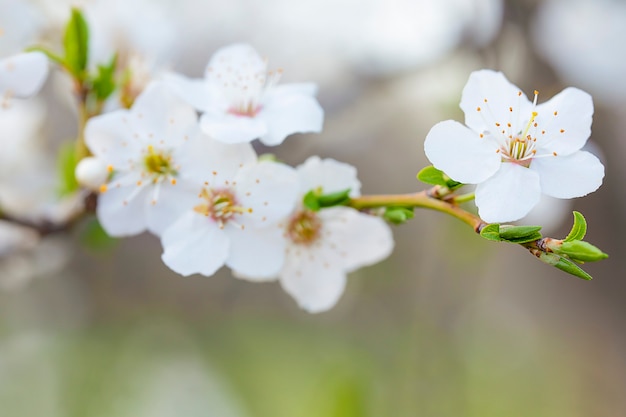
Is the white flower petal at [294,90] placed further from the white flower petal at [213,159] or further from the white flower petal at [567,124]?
the white flower petal at [567,124]

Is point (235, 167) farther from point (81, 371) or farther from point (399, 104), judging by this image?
point (81, 371)

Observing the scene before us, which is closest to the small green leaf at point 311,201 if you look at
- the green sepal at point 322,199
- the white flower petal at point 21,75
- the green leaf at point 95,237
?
the green sepal at point 322,199

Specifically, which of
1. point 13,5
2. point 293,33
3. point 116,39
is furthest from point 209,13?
point 13,5

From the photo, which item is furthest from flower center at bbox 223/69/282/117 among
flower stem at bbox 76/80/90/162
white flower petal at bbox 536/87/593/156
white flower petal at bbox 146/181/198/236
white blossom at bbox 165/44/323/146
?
white flower petal at bbox 536/87/593/156

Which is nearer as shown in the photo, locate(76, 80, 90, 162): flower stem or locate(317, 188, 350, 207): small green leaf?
locate(317, 188, 350, 207): small green leaf

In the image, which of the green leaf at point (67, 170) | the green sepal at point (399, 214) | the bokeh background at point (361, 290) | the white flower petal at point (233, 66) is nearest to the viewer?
the green sepal at point (399, 214)

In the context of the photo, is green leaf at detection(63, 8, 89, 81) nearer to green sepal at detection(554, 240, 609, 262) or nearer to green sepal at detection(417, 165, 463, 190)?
green sepal at detection(417, 165, 463, 190)

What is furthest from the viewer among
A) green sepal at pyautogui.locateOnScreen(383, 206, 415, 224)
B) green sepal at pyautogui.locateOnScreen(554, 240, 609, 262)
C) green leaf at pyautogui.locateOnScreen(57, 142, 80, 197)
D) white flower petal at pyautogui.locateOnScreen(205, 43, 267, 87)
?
green leaf at pyautogui.locateOnScreen(57, 142, 80, 197)

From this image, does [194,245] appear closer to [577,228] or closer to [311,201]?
[311,201]
